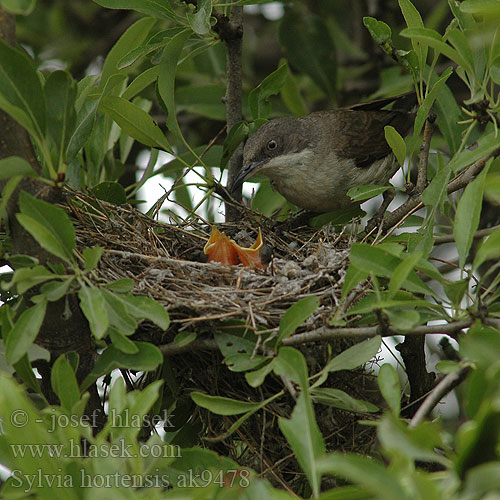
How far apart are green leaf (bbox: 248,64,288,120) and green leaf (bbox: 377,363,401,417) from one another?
243 centimetres

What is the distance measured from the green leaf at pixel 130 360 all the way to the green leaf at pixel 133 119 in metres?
1.28

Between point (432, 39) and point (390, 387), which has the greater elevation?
point (432, 39)

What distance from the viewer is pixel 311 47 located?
18.8ft

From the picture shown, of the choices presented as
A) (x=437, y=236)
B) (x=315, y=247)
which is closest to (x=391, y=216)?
(x=437, y=236)

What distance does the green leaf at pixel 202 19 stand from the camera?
3414mm

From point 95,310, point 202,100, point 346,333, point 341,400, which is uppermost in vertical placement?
point 202,100

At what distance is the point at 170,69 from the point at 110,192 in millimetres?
966

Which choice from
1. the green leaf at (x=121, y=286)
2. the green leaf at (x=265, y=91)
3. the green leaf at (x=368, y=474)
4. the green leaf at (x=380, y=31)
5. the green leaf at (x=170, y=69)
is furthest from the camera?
the green leaf at (x=265, y=91)

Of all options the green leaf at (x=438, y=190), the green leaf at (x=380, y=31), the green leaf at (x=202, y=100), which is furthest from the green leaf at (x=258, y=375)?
the green leaf at (x=202, y=100)

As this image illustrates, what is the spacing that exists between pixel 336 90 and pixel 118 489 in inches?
179

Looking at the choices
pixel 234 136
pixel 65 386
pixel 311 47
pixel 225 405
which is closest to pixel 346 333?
pixel 225 405

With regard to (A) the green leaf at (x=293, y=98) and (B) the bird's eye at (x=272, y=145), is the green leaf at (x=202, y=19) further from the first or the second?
(A) the green leaf at (x=293, y=98)

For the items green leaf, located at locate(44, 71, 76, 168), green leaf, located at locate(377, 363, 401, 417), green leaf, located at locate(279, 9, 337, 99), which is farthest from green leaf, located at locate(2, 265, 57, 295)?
green leaf, located at locate(279, 9, 337, 99)

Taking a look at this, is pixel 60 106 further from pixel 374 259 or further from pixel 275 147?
pixel 275 147
